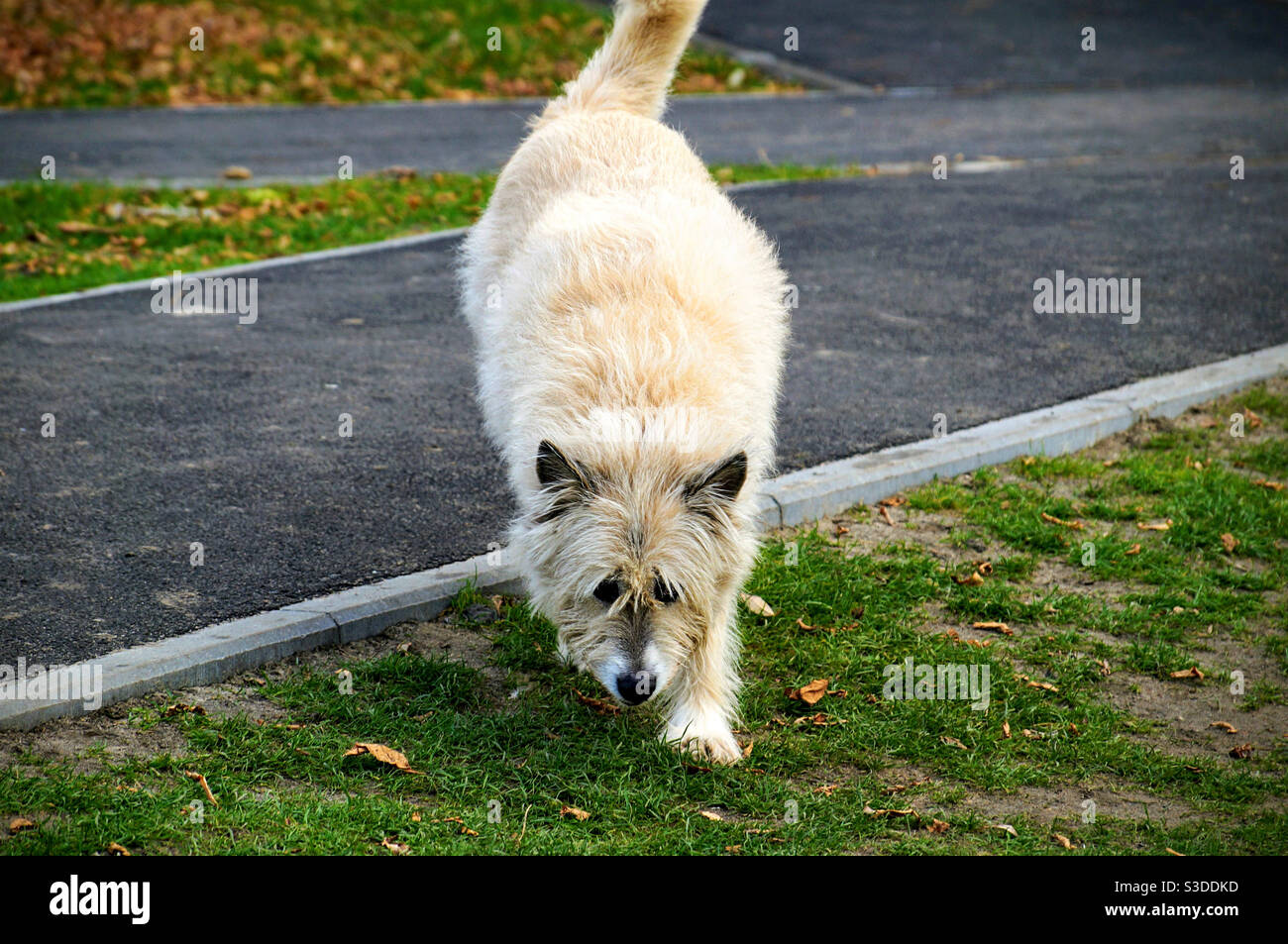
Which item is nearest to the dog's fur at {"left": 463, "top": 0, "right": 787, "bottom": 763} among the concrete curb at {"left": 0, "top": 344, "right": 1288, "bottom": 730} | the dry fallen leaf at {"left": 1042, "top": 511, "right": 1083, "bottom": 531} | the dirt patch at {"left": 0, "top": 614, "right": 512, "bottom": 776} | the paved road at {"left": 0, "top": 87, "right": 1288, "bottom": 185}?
the dirt patch at {"left": 0, "top": 614, "right": 512, "bottom": 776}

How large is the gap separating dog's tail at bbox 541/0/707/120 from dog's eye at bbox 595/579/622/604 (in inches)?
141

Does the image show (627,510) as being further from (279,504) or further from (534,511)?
(279,504)

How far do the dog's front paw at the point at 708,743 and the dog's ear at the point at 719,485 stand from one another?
0.93 m

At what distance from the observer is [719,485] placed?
14.2ft

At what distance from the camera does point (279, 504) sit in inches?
250

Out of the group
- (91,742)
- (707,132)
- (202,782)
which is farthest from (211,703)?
(707,132)

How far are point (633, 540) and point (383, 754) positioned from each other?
120cm

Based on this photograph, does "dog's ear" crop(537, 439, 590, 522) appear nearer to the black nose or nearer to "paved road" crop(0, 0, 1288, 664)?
the black nose

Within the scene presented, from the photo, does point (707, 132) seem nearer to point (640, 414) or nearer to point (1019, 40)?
point (1019, 40)

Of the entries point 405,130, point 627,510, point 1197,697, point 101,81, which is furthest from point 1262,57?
point 627,510

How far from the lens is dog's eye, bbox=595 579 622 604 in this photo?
14.2ft

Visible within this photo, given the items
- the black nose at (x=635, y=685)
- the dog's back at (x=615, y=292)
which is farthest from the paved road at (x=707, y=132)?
the black nose at (x=635, y=685)

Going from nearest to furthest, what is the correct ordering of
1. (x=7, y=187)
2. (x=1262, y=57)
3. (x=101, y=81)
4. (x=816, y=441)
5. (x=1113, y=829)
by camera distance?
1. (x=1113, y=829)
2. (x=816, y=441)
3. (x=7, y=187)
4. (x=101, y=81)
5. (x=1262, y=57)

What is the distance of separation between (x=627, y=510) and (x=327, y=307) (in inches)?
229
